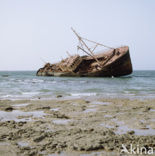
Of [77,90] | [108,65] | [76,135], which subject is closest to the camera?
[76,135]

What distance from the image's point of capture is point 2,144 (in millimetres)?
3748

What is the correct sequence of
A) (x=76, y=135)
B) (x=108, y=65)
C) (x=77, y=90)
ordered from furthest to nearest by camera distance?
(x=108, y=65)
(x=77, y=90)
(x=76, y=135)

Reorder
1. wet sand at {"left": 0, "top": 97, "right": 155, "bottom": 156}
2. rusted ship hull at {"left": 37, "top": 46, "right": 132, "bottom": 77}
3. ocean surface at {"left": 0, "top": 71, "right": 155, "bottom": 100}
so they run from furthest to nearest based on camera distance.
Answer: rusted ship hull at {"left": 37, "top": 46, "right": 132, "bottom": 77} → ocean surface at {"left": 0, "top": 71, "right": 155, "bottom": 100} → wet sand at {"left": 0, "top": 97, "right": 155, "bottom": 156}

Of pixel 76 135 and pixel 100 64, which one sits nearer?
pixel 76 135

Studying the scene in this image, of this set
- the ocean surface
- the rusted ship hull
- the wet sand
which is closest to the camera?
the wet sand

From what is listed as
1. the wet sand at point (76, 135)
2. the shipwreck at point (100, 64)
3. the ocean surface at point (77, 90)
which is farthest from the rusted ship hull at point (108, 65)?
the wet sand at point (76, 135)

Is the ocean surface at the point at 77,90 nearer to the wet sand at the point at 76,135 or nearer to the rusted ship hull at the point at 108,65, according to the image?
the wet sand at the point at 76,135

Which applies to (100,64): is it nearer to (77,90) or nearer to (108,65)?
(108,65)

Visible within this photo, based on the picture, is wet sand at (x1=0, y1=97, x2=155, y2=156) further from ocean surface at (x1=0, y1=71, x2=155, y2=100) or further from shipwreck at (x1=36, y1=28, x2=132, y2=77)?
shipwreck at (x1=36, y1=28, x2=132, y2=77)

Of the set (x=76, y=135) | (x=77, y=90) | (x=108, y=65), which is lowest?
(x=77, y=90)

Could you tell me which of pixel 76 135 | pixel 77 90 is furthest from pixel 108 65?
pixel 76 135

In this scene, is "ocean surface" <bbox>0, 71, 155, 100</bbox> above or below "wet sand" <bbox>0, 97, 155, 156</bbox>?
below

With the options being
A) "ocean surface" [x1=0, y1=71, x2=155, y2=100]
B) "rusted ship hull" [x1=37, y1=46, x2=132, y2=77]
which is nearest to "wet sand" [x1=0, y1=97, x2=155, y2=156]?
"ocean surface" [x1=0, y1=71, x2=155, y2=100]

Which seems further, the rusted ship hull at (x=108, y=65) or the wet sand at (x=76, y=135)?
the rusted ship hull at (x=108, y=65)
